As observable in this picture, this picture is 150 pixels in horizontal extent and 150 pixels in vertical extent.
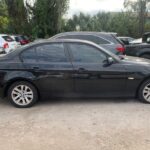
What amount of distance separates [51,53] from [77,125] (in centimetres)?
191

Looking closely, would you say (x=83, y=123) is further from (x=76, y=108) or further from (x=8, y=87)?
(x=8, y=87)

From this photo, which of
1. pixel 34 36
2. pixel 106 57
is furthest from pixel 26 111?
pixel 34 36

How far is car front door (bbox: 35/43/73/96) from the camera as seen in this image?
18.8 ft

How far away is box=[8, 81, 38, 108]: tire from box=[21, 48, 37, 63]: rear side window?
0.51 m

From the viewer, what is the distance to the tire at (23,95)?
5766 millimetres

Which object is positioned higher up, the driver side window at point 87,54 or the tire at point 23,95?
the driver side window at point 87,54

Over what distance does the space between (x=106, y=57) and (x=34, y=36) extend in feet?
58.9

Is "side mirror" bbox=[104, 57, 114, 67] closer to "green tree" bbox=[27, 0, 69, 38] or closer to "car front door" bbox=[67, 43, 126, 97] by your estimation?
"car front door" bbox=[67, 43, 126, 97]

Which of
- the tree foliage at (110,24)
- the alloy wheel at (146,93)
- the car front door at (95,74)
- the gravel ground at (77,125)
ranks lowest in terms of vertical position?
the gravel ground at (77,125)

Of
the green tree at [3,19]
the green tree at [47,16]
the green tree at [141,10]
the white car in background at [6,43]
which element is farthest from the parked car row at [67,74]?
the green tree at [141,10]

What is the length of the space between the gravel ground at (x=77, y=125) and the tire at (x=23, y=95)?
6.1 inches

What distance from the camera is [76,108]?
18.6ft

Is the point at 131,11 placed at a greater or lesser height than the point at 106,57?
greater

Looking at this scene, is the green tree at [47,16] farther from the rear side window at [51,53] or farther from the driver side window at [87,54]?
the driver side window at [87,54]
